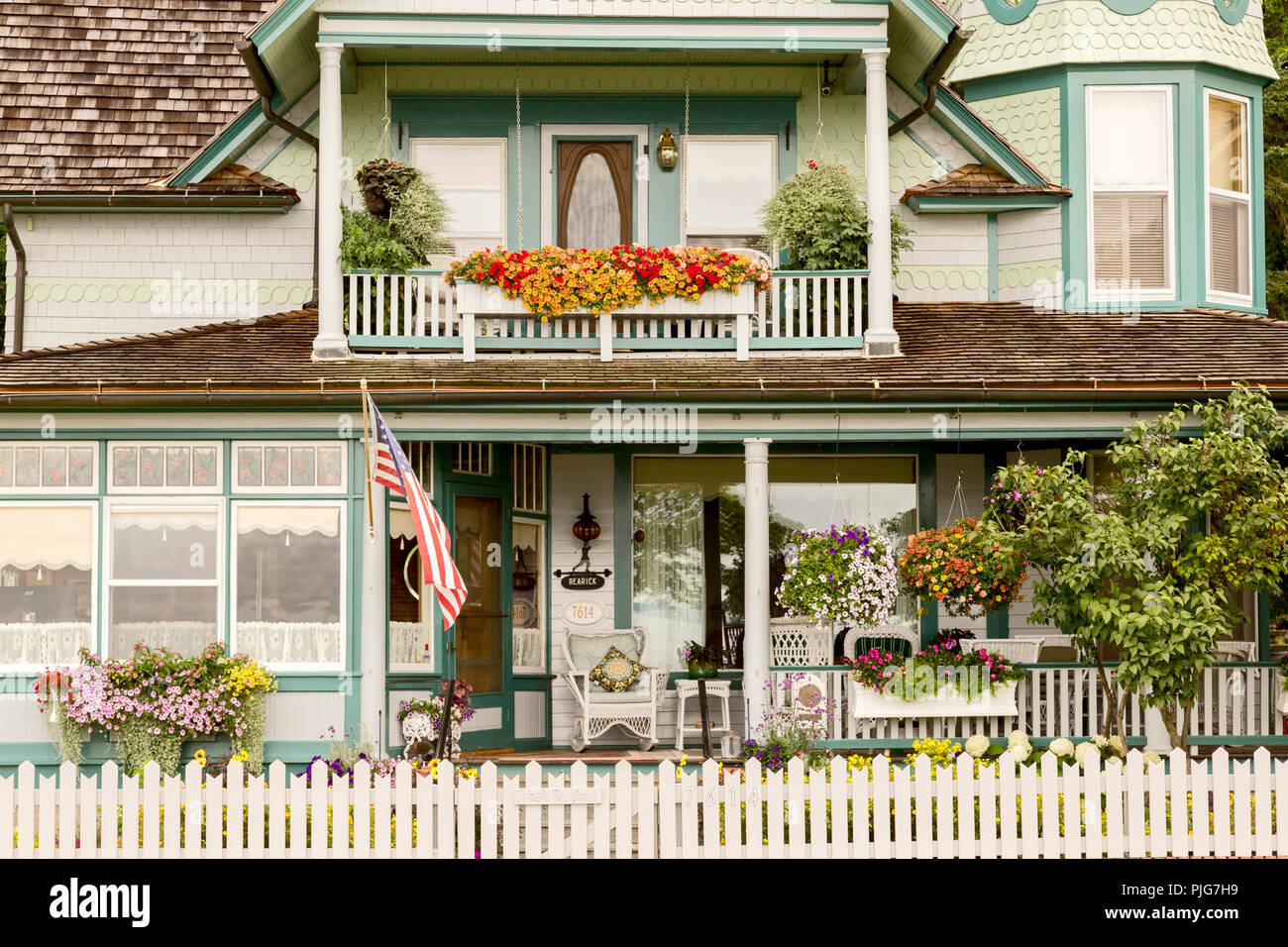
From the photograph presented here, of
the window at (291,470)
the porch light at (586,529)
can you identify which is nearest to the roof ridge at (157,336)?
the window at (291,470)

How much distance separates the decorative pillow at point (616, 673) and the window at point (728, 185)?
4143 millimetres

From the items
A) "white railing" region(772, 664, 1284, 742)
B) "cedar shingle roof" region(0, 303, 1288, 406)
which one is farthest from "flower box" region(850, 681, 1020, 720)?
"cedar shingle roof" region(0, 303, 1288, 406)

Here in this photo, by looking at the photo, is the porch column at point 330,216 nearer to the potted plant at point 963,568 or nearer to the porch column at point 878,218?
the porch column at point 878,218

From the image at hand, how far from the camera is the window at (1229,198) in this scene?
1464 centimetres

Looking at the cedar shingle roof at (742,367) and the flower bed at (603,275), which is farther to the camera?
the flower bed at (603,275)

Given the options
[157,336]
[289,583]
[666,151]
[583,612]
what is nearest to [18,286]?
[157,336]

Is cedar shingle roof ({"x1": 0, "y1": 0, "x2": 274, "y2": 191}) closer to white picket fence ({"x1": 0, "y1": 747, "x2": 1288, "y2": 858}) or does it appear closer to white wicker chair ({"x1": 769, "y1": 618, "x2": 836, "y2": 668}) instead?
white wicker chair ({"x1": 769, "y1": 618, "x2": 836, "y2": 668})

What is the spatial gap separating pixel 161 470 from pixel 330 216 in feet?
8.43

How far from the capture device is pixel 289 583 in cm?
1230

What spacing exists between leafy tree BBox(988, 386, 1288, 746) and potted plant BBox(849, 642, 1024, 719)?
3.61 feet

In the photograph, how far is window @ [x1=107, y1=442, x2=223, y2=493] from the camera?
40.4 feet

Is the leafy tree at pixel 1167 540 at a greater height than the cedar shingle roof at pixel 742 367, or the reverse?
the cedar shingle roof at pixel 742 367

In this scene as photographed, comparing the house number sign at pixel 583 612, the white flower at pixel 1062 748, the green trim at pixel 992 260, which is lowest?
the white flower at pixel 1062 748
